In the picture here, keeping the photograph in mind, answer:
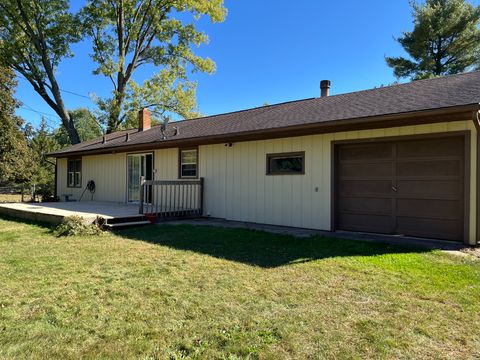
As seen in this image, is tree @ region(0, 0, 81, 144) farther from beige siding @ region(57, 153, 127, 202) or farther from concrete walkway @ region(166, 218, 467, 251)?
concrete walkway @ region(166, 218, 467, 251)

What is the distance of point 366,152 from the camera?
23.7 feet

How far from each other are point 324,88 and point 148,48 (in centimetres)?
1564

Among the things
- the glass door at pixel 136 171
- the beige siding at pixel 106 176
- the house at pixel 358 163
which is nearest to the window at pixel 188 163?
the house at pixel 358 163

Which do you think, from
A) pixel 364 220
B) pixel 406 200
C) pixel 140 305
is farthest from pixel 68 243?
pixel 406 200

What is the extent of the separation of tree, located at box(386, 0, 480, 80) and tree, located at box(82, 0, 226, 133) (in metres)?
12.3

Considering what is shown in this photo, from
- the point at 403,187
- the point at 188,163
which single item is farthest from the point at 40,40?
the point at 403,187

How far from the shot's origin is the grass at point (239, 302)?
8.49 ft

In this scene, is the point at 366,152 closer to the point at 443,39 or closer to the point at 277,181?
the point at 277,181

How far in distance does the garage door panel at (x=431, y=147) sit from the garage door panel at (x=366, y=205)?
38.1 inches

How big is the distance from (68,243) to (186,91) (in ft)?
64.6

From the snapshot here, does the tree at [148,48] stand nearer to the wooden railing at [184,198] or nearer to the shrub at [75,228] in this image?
the wooden railing at [184,198]

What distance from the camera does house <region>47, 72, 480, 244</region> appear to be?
6.12 metres

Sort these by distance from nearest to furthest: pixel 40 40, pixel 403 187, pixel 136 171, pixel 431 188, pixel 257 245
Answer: pixel 257 245
pixel 431 188
pixel 403 187
pixel 136 171
pixel 40 40

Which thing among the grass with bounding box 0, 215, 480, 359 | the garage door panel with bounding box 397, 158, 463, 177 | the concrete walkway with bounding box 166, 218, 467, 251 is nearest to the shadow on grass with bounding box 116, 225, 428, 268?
the grass with bounding box 0, 215, 480, 359
